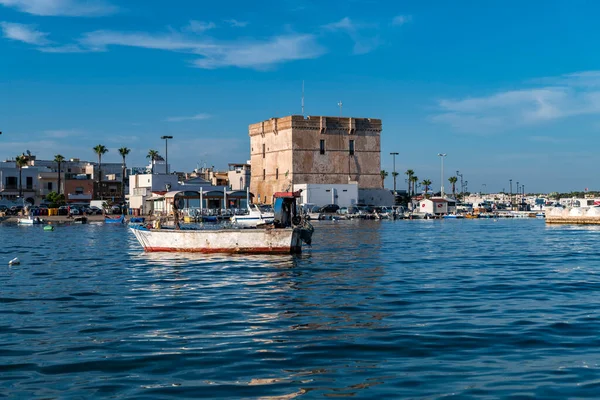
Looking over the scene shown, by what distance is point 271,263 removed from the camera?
28250mm

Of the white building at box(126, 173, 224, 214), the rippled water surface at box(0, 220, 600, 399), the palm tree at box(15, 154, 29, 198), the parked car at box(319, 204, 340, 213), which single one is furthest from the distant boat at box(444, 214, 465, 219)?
the rippled water surface at box(0, 220, 600, 399)

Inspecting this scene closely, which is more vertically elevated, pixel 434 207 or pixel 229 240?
pixel 434 207

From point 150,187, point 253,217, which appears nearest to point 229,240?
point 253,217

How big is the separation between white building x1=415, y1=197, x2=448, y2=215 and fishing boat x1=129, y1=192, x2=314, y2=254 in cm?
7078

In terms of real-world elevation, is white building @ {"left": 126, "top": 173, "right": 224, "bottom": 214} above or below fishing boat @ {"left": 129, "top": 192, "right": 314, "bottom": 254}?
above

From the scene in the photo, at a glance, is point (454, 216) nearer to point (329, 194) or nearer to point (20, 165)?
point (329, 194)

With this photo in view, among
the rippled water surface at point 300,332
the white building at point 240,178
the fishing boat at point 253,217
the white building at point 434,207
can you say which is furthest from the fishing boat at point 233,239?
the white building at point 240,178

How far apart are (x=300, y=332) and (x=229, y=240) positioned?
1853 centimetres

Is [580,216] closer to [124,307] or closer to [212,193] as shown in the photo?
[212,193]

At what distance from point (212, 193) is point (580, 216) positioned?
4233 cm

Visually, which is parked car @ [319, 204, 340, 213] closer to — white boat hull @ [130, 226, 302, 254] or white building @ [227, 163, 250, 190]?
white building @ [227, 163, 250, 190]

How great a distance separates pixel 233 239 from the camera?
31.9m

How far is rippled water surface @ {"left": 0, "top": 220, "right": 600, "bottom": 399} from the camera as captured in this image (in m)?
9.95

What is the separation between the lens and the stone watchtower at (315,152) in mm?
103688
